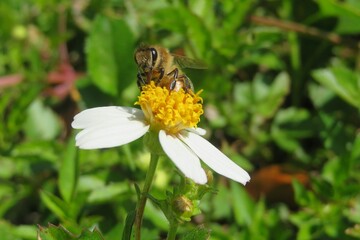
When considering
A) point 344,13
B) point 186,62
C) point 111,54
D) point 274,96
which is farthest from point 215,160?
point 344,13

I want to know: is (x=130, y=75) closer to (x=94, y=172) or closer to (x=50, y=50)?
(x=94, y=172)

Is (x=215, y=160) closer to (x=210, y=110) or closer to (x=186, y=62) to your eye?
(x=186, y=62)

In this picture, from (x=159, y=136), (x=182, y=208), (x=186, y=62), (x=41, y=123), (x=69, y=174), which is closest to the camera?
(x=182, y=208)

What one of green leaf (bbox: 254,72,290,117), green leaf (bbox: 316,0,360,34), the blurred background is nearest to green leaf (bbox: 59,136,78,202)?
the blurred background

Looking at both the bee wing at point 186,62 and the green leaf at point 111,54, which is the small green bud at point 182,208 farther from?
the green leaf at point 111,54

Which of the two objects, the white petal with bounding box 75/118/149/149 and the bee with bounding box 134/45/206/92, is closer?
the white petal with bounding box 75/118/149/149

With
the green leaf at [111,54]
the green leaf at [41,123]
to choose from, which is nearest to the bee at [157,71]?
the green leaf at [111,54]

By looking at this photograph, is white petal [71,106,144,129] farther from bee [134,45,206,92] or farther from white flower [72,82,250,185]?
bee [134,45,206,92]
